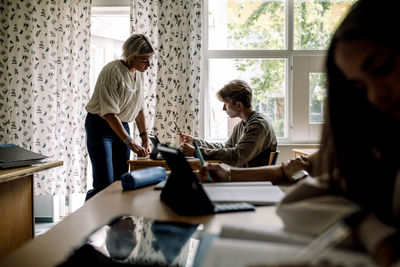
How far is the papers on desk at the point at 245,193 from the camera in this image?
97cm

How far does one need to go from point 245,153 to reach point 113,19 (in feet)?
8.16

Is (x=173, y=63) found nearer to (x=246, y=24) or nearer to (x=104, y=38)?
(x=246, y=24)

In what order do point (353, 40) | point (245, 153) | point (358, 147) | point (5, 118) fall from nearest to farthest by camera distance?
point (353, 40), point (358, 147), point (245, 153), point (5, 118)

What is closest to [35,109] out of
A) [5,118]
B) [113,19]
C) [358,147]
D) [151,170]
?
[5,118]

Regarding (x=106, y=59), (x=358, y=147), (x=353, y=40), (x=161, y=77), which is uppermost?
(x=106, y=59)

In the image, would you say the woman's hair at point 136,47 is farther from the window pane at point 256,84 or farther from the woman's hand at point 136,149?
the window pane at point 256,84

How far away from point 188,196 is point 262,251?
40 cm

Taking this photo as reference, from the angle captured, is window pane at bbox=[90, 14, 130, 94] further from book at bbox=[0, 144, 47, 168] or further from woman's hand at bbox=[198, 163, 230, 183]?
woman's hand at bbox=[198, 163, 230, 183]

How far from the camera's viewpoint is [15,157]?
1.61 metres

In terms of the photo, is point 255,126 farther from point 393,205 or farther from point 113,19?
point 113,19

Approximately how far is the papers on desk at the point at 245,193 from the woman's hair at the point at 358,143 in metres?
0.24

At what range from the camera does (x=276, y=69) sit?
12.0 ft

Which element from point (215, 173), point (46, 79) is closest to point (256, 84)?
point (46, 79)

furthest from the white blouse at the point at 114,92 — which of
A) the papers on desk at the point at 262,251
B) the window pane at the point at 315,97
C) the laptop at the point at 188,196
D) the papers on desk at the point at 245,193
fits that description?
the papers on desk at the point at 262,251
